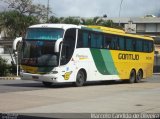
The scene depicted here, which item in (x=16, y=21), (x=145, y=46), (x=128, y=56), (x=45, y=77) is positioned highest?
(x=16, y=21)

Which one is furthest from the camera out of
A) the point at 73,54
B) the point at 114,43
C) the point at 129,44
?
the point at 129,44

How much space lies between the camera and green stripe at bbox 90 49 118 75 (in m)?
28.8

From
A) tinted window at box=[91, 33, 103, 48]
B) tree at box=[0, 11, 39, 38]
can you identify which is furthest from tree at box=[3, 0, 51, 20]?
tinted window at box=[91, 33, 103, 48]

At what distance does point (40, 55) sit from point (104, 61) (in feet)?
17.8

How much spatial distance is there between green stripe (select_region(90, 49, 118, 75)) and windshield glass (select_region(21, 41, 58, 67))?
3.45m

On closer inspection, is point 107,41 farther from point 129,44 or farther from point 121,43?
point 129,44

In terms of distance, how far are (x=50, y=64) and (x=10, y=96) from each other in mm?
6354

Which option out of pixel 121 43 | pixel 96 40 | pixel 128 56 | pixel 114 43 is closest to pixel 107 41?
pixel 114 43

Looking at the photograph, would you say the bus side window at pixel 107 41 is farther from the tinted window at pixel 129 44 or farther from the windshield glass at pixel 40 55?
the windshield glass at pixel 40 55

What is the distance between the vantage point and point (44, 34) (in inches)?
1022

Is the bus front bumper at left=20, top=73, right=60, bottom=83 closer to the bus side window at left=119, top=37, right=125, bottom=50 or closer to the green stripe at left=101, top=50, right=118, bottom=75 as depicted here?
the green stripe at left=101, top=50, right=118, bottom=75

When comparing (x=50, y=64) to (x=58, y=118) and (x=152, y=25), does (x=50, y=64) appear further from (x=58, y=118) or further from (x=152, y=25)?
(x=152, y=25)

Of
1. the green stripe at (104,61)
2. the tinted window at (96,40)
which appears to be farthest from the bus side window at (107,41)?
the tinted window at (96,40)

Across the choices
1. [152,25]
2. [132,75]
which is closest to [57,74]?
[132,75]
